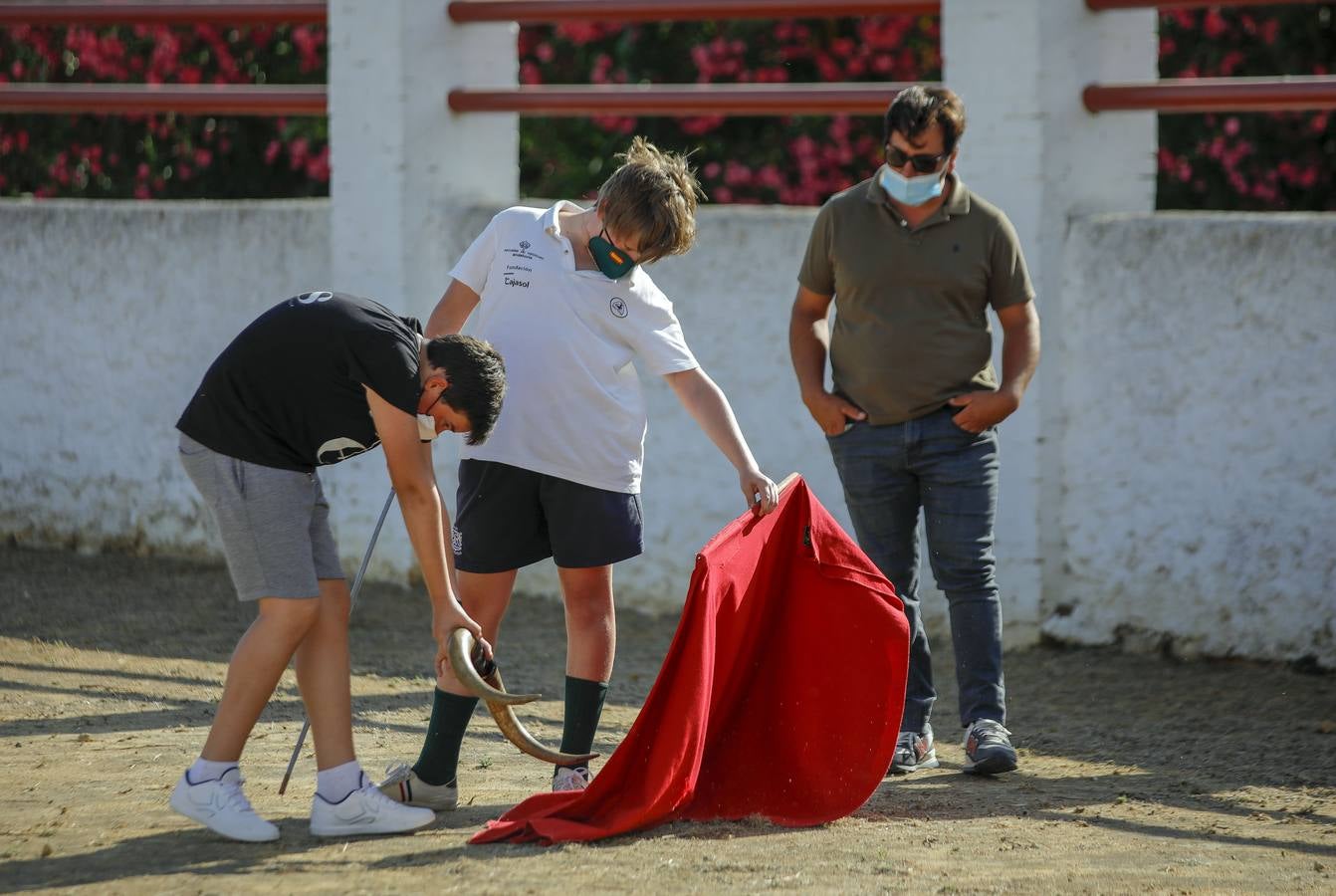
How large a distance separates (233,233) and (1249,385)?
160 inches

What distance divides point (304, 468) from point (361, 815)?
0.78 meters

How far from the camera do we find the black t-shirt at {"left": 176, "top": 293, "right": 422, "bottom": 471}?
3818 millimetres

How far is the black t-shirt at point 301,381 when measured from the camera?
150 inches

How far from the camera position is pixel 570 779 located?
4.32m

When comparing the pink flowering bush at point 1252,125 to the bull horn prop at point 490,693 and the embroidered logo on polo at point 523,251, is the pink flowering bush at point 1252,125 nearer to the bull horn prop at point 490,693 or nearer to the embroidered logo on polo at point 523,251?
the embroidered logo on polo at point 523,251

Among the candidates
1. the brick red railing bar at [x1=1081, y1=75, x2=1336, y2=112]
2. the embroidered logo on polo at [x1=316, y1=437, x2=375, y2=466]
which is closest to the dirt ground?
the embroidered logo on polo at [x1=316, y1=437, x2=375, y2=466]

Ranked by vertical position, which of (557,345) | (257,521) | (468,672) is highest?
(557,345)

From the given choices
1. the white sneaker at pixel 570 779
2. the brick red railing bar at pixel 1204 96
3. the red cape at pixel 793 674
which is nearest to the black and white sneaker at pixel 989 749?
the red cape at pixel 793 674

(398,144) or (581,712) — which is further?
(398,144)

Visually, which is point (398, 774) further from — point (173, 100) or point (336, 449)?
point (173, 100)

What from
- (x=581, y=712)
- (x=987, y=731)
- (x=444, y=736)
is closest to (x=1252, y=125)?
(x=987, y=731)

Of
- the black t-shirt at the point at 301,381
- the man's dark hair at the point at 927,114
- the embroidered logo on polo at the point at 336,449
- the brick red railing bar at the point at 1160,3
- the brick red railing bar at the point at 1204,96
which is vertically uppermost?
the brick red railing bar at the point at 1160,3

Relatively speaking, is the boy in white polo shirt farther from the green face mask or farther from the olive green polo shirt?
the olive green polo shirt

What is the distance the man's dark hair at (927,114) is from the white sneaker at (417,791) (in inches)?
78.5
